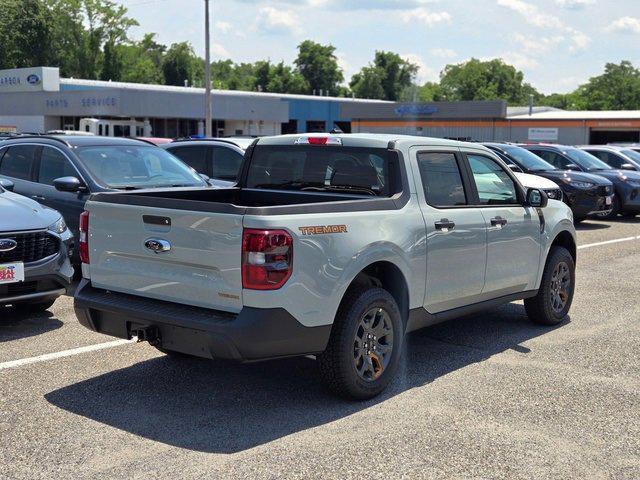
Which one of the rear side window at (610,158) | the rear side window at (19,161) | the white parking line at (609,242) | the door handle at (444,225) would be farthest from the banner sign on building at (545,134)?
the door handle at (444,225)

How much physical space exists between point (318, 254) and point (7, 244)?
3.53 m

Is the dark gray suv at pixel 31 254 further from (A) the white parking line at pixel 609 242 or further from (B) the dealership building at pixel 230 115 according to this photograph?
(B) the dealership building at pixel 230 115

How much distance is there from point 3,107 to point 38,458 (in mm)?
62967

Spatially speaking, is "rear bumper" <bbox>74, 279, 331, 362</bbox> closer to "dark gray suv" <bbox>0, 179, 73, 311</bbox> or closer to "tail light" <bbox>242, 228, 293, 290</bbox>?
"tail light" <bbox>242, 228, 293, 290</bbox>

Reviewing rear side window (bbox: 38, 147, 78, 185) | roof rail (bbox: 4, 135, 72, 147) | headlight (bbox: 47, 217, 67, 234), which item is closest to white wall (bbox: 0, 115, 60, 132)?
roof rail (bbox: 4, 135, 72, 147)

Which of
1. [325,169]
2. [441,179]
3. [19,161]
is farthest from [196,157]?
[441,179]

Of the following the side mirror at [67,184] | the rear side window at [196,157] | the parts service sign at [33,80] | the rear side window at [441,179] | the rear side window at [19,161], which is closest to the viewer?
the rear side window at [441,179]

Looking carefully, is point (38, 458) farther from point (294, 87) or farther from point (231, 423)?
point (294, 87)

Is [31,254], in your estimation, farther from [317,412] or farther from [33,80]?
[33,80]

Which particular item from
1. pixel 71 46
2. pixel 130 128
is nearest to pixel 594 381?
pixel 130 128

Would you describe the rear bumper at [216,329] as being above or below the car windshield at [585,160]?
below

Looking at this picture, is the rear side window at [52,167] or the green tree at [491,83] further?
the green tree at [491,83]

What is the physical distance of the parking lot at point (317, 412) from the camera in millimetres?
4499

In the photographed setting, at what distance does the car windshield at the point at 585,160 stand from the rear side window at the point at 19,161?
13067 mm
